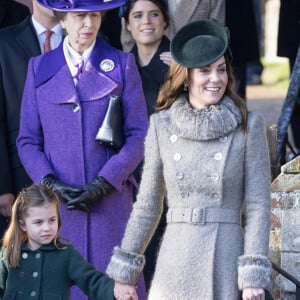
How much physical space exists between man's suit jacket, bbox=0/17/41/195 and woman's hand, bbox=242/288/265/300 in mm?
2142

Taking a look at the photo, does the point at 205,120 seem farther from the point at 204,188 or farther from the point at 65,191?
the point at 65,191

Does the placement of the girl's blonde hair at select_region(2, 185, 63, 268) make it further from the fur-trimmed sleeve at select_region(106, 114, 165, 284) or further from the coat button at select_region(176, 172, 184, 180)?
the coat button at select_region(176, 172, 184, 180)

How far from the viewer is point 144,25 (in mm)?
8812

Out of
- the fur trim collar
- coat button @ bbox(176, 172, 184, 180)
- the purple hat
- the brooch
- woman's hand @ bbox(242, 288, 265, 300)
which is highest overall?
the purple hat

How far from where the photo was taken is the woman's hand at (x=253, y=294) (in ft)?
20.8

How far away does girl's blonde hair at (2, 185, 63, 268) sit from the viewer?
6.86m

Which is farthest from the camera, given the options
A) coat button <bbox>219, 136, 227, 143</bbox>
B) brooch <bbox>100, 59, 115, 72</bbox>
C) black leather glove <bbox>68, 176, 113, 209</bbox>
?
brooch <bbox>100, 59, 115, 72</bbox>

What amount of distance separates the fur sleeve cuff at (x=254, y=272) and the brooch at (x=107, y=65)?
176 centimetres

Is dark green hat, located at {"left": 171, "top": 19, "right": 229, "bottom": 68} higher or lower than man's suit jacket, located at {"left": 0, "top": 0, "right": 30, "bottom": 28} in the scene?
lower

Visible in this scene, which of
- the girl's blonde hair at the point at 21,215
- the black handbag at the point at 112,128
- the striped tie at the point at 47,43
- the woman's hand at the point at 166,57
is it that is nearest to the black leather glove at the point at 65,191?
the black handbag at the point at 112,128

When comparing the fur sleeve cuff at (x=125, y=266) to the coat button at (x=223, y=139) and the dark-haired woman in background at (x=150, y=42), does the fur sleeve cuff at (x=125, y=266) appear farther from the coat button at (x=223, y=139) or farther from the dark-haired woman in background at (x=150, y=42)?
the dark-haired woman in background at (x=150, y=42)

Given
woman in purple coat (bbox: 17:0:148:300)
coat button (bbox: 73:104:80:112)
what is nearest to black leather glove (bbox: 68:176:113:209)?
woman in purple coat (bbox: 17:0:148:300)

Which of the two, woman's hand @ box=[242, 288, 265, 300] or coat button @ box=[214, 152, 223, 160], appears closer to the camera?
woman's hand @ box=[242, 288, 265, 300]

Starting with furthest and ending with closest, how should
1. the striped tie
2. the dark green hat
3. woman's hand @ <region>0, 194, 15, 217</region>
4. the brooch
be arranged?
1. the striped tie
2. woman's hand @ <region>0, 194, 15, 217</region>
3. the brooch
4. the dark green hat
